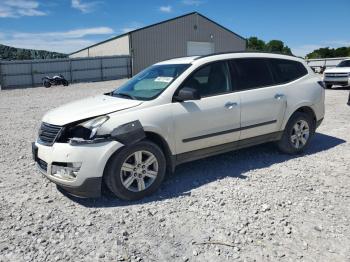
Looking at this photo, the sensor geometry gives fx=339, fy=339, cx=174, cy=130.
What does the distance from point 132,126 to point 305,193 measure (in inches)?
93.2

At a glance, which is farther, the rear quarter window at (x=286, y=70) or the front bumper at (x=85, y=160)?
the rear quarter window at (x=286, y=70)

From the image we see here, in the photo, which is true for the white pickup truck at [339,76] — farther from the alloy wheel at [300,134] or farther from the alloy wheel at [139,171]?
the alloy wheel at [139,171]

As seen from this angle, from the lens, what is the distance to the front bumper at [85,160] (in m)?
3.90

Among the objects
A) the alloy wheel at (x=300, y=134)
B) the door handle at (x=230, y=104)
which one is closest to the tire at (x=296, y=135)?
the alloy wheel at (x=300, y=134)

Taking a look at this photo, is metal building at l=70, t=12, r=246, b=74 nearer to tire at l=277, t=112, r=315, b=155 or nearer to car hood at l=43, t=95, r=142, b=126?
tire at l=277, t=112, r=315, b=155

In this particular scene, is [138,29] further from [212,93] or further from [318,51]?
[318,51]

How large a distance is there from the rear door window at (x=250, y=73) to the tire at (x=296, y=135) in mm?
841

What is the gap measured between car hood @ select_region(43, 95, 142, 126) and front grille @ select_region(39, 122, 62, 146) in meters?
0.06

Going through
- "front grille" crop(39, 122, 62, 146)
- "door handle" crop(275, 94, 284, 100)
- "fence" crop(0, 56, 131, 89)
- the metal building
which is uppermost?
the metal building

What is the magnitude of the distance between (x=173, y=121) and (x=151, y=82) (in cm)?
90

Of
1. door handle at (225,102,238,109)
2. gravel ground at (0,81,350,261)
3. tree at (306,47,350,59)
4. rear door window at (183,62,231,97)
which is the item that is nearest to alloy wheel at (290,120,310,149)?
gravel ground at (0,81,350,261)

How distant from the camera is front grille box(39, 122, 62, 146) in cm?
411

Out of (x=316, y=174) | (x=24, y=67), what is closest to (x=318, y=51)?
(x=24, y=67)

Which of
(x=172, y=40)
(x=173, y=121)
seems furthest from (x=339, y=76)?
(x=172, y=40)
